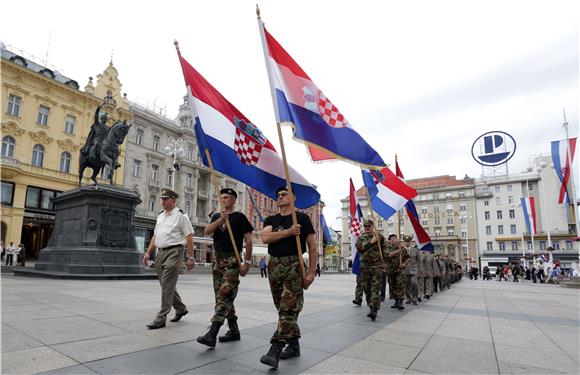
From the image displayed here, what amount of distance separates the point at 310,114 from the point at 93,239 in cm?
1239

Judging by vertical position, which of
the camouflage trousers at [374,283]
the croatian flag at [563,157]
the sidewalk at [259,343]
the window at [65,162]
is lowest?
the sidewalk at [259,343]

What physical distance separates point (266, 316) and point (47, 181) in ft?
112

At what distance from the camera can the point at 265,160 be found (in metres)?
5.48

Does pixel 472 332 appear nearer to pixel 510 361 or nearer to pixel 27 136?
pixel 510 361

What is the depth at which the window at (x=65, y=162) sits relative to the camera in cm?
3491

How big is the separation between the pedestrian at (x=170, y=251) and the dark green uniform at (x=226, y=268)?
2.14ft

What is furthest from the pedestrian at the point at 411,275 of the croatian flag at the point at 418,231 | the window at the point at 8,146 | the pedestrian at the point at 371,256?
the window at the point at 8,146

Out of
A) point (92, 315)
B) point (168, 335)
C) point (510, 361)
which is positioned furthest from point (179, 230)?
Answer: point (510, 361)

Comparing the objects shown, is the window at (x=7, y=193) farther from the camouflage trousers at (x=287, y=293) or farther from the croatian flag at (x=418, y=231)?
the camouflage trousers at (x=287, y=293)

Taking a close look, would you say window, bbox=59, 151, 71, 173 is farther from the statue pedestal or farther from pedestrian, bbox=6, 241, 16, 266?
the statue pedestal

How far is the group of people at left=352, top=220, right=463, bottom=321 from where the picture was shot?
→ 24.2 feet

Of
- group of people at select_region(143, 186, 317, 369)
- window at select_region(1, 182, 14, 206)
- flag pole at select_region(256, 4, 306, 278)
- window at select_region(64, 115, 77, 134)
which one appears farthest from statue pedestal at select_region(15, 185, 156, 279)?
window at select_region(64, 115, 77, 134)

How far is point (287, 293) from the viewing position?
12.6 feet

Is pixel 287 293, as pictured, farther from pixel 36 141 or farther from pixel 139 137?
pixel 139 137
